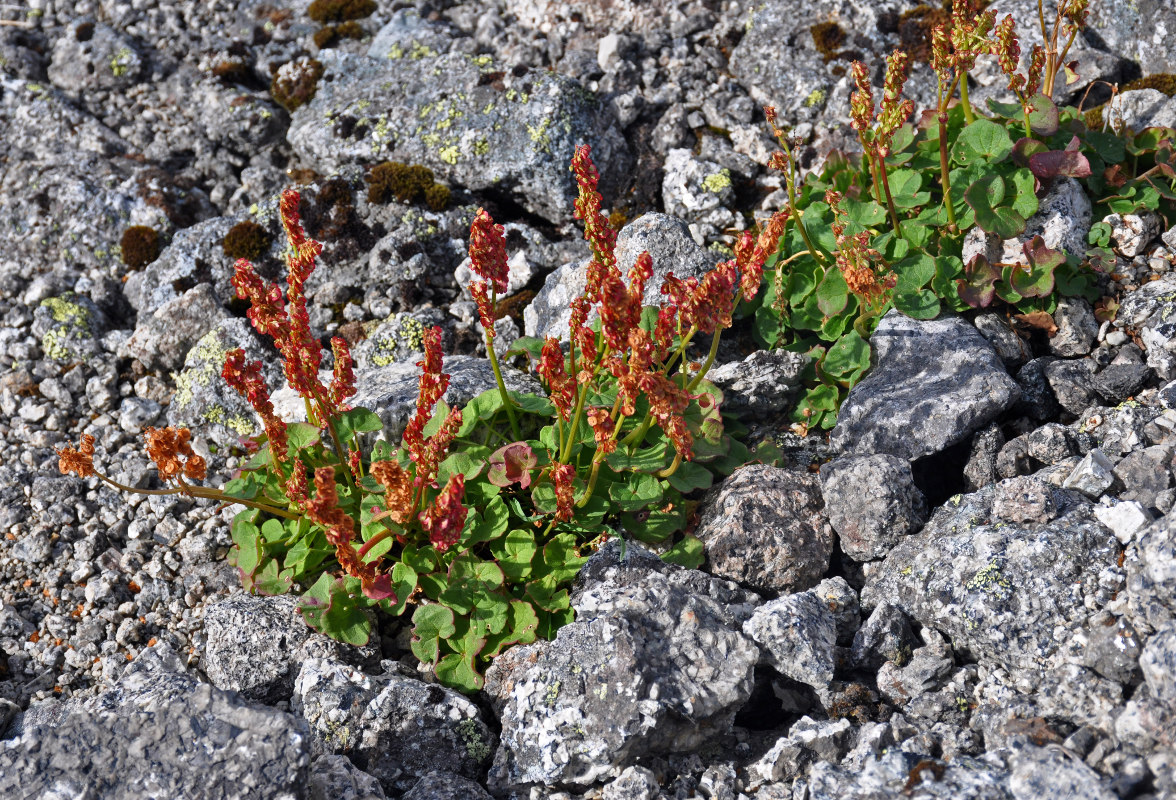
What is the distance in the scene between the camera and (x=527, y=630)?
438 centimetres

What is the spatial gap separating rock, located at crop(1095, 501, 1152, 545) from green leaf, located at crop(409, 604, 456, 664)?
3.01 meters

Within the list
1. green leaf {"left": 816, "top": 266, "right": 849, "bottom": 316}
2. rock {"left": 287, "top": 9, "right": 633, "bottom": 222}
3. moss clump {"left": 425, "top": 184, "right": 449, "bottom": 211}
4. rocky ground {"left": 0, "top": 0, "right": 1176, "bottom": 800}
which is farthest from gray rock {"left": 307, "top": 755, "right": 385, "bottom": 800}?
rock {"left": 287, "top": 9, "right": 633, "bottom": 222}

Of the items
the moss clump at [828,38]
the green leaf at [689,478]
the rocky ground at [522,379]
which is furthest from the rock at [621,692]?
the moss clump at [828,38]

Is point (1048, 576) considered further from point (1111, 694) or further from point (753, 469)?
point (753, 469)

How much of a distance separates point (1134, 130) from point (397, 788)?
6.17m

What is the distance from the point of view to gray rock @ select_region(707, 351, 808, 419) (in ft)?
17.9

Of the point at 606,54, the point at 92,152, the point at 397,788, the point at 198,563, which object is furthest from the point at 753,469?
the point at 92,152

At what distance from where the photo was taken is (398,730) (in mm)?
4023

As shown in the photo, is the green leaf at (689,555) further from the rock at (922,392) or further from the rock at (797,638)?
the rock at (922,392)

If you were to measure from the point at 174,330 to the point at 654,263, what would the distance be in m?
3.43

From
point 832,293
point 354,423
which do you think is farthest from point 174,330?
point 832,293

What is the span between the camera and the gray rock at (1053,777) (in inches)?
119

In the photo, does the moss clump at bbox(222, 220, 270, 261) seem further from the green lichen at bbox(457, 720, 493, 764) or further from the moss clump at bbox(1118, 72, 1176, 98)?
the moss clump at bbox(1118, 72, 1176, 98)

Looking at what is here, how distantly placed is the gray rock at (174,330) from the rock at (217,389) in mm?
206
